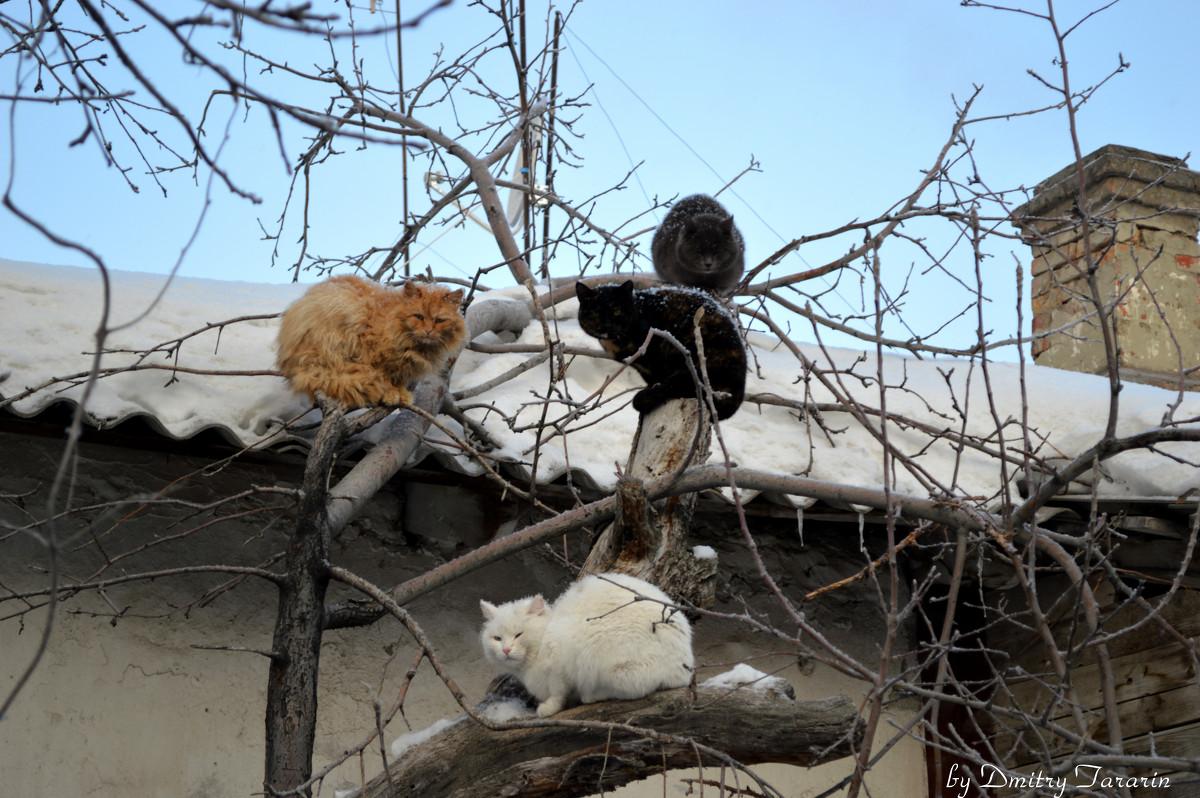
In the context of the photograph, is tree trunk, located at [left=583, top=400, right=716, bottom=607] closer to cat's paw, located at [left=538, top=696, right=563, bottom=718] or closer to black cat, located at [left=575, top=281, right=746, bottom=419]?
black cat, located at [left=575, top=281, right=746, bottom=419]

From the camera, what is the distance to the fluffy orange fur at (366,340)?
333 cm

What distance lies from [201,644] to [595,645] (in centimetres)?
216

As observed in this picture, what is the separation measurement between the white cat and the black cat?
83 cm

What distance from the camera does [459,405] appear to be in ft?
12.5

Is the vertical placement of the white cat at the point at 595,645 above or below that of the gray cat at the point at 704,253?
below

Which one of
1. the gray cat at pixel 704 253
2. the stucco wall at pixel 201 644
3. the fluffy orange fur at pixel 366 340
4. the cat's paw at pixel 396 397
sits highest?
the gray cat at pixel 704 253

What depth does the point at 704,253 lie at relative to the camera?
5.00 meters

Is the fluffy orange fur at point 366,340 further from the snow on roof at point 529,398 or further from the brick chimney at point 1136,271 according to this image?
the brick chimney at point 1136,271

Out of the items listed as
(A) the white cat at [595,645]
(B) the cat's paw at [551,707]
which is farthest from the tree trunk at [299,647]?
(B) the cat's paw at [551,707]

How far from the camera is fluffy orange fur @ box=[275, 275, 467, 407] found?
131 inches

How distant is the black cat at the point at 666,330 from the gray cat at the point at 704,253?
1554 mm

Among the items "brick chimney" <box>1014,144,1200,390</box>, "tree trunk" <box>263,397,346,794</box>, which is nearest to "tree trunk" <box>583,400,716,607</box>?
"tree trunk" <box>263,397,346,794</box>

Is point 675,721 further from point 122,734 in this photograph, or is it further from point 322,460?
point 122,734

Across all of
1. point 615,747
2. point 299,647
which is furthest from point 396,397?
point 615,747
